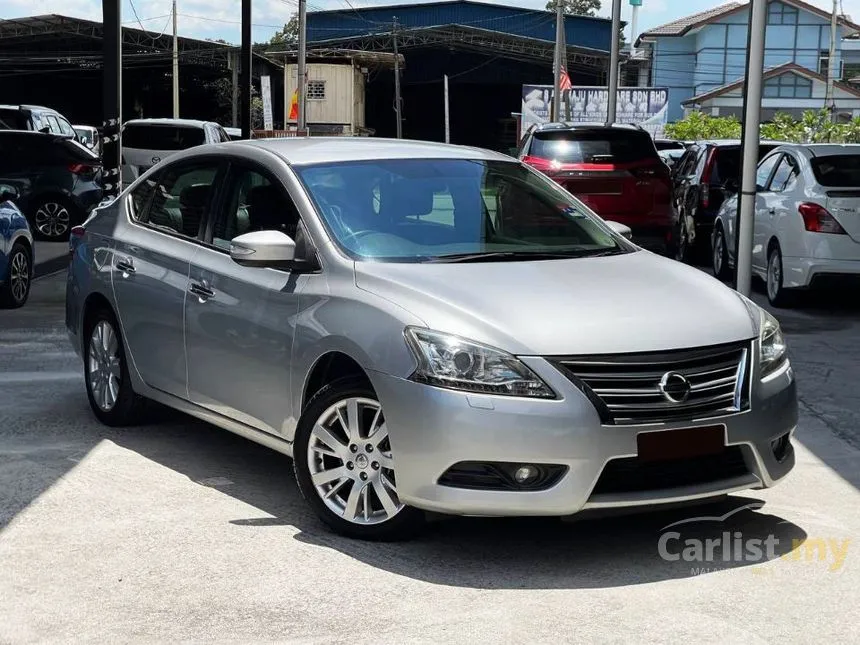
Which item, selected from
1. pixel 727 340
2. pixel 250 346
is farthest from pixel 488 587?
A: pixel 250 346

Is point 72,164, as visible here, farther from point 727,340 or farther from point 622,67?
point 622,67

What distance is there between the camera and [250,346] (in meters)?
5.85

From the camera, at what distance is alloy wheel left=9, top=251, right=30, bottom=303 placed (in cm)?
1238

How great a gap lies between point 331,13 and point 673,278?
2682 inches

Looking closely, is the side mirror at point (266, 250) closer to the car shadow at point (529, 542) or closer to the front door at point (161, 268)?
the front door at point (161, 268)

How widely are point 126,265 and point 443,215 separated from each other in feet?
6.35

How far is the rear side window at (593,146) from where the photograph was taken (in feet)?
52.4

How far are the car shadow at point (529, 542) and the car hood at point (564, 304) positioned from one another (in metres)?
0.81

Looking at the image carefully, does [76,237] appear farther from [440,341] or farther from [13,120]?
[13,120]

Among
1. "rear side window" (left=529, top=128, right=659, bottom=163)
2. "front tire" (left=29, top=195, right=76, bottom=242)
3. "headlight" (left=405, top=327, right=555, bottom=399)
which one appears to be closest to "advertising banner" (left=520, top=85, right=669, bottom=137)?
"front tire" (left=29, top=195, right=76, bottom=242)

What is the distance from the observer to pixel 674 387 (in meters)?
4.88

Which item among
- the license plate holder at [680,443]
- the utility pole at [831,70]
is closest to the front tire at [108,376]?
the license plate holder at [680,443]

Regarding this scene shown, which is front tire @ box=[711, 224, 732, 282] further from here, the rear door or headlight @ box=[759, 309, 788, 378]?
headlight @ box=[759, 309, 788, 378]

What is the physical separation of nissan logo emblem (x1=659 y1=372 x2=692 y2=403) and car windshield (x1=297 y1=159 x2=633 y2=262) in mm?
1099
